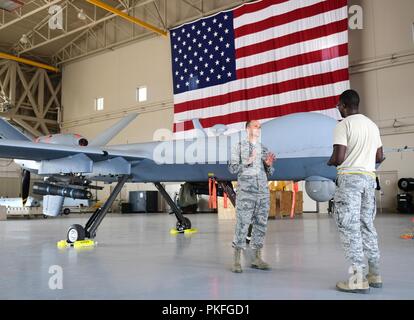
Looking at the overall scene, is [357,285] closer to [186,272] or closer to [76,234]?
[186,272]

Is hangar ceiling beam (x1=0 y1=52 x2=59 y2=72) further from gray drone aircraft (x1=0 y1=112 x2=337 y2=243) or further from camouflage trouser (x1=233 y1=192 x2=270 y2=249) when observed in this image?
camouflage trouser (x1=233 y1=192 x2=270 y2=249)

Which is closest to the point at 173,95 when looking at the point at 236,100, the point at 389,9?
the point at 236,100

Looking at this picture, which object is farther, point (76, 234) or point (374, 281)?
point (76, 234)

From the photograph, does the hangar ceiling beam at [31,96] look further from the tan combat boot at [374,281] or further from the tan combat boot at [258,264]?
the tan combat boot at [374,281]

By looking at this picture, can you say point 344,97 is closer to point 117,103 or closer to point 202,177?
point 202,177

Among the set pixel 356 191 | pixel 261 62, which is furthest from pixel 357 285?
pixel 261 62

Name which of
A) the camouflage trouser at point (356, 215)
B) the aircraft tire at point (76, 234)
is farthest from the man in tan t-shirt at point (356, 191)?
the aircraft tire at point (76, 234)

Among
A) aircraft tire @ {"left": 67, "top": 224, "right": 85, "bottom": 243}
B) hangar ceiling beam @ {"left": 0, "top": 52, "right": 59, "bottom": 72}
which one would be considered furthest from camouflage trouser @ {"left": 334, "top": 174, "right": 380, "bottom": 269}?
hangar ceiling beam @ {"left": 0, "top": 52, "right": 59, "bottom": 72}

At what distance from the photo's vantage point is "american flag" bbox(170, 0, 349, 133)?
53.0ft

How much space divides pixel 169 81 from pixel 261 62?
7236 millimetres

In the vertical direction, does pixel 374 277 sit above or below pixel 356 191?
below

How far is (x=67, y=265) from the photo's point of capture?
4.54 meters

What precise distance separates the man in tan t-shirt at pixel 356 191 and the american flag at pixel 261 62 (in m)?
13.0

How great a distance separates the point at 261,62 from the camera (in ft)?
58.4
